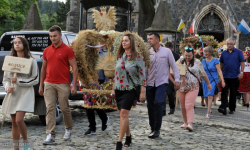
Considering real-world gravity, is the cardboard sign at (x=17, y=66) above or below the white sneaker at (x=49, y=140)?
above

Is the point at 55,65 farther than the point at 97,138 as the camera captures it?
No

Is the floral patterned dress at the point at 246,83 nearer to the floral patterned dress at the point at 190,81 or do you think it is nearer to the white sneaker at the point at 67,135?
→ the floral patterned dress at the point at 190,81

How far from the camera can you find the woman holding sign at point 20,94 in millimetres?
5270

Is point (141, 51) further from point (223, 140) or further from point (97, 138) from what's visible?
point (223, 140)

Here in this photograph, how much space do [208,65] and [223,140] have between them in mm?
3178

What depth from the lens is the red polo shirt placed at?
19.6 ft

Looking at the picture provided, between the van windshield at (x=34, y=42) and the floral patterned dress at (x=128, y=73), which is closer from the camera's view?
the floral patterned dress at (x=128, y=73)

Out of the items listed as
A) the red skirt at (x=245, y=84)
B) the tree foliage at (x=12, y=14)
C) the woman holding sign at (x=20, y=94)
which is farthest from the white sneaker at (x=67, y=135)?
the tree foliage at (x=12, y=14)

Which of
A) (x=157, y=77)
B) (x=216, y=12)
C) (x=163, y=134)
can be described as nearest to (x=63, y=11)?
(x=216, y=12)

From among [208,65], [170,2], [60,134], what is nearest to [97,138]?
[60,134]

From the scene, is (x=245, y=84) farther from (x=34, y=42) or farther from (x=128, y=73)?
(x=128, y=73)

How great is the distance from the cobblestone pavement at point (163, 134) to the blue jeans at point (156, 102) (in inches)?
10.7

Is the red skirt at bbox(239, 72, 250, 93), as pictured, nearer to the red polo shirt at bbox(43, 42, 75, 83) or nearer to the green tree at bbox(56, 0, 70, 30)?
the red polo shirt at bbox(43, 42, 75, 83)

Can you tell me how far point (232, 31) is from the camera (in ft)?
80.8
